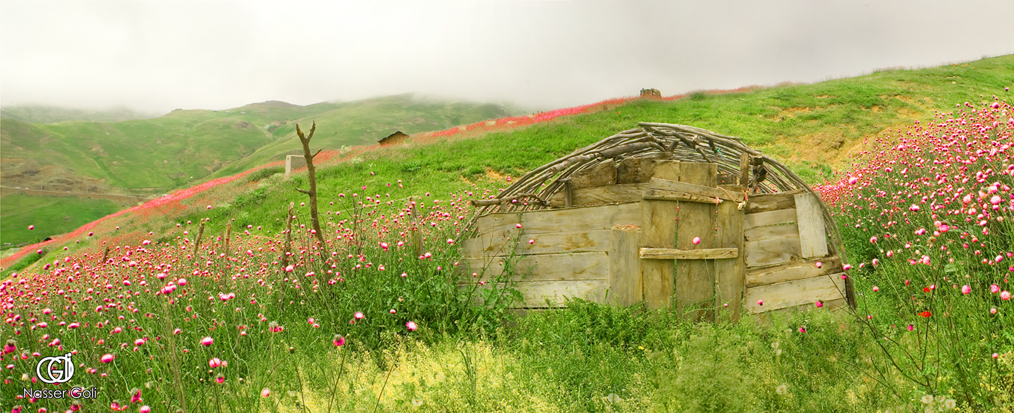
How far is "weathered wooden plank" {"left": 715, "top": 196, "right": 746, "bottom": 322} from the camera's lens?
3977mm

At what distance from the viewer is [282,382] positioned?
10.5ft

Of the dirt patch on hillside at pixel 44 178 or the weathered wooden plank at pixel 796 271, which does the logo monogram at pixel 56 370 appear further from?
the dirt patch on hillside at pixel 44 178

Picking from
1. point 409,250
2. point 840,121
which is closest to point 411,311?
point 409,250

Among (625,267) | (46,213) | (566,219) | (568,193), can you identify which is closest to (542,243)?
(566,219)

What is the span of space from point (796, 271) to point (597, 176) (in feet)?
6.25

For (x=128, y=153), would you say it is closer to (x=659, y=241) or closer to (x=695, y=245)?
(x=659, y=241)

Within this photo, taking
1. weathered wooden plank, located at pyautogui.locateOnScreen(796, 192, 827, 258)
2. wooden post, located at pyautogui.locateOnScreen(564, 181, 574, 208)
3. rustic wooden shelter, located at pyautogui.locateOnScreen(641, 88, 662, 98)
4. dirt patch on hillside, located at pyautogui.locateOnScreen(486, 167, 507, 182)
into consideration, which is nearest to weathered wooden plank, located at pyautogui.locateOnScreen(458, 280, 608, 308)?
wooden post, located at pyautogui.locateOnScreen(564, 181, 574, 208)

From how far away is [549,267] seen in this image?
4504 millimetres

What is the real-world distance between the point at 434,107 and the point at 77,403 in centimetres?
20125

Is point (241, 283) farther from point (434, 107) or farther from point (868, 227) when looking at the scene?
point (434, 107)

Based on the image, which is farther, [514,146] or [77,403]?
[514,146]

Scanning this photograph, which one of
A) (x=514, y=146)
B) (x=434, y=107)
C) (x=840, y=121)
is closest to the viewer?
(x=514, y=146)

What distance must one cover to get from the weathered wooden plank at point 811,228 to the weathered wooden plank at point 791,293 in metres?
0.23

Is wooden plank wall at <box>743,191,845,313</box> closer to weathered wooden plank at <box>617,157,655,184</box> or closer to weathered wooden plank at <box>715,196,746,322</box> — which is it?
weathered wooden plank at <box>715,196,746,322</box>
